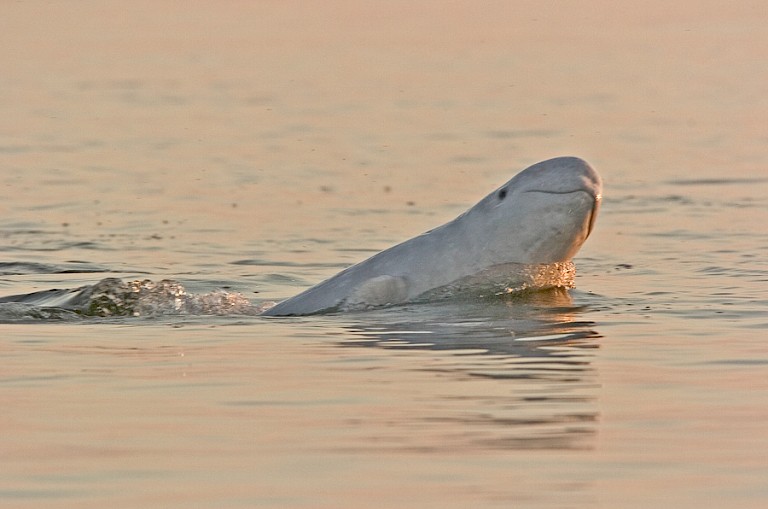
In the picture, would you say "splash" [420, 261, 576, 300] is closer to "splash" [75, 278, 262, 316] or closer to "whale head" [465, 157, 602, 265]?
"whale head" [465, 157, 602, 265]

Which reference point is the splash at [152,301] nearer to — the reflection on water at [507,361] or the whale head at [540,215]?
the reflection on water at [507,361]

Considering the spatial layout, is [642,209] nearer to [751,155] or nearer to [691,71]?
[751,155]

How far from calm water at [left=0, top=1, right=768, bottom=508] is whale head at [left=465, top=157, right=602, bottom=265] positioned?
432 millimetres

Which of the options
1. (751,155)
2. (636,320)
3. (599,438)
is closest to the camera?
(599,438)

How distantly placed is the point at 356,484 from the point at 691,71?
2879cm

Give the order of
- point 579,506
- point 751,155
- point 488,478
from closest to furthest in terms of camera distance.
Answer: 1. point 579,506
2. point 488,478
3. point 751,155

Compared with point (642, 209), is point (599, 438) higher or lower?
lower

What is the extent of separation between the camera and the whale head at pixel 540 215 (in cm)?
1402

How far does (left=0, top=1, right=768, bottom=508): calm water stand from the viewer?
822 centimetres

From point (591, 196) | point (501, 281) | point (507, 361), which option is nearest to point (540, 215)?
point (591, 196)

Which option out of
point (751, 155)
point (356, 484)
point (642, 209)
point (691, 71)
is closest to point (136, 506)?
point (356, 484)

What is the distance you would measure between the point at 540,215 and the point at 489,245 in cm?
57

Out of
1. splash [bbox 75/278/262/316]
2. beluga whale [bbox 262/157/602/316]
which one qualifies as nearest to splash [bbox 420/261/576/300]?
beluga whale [bbox 262/157/602/316]

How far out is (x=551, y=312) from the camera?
14.2 meters
